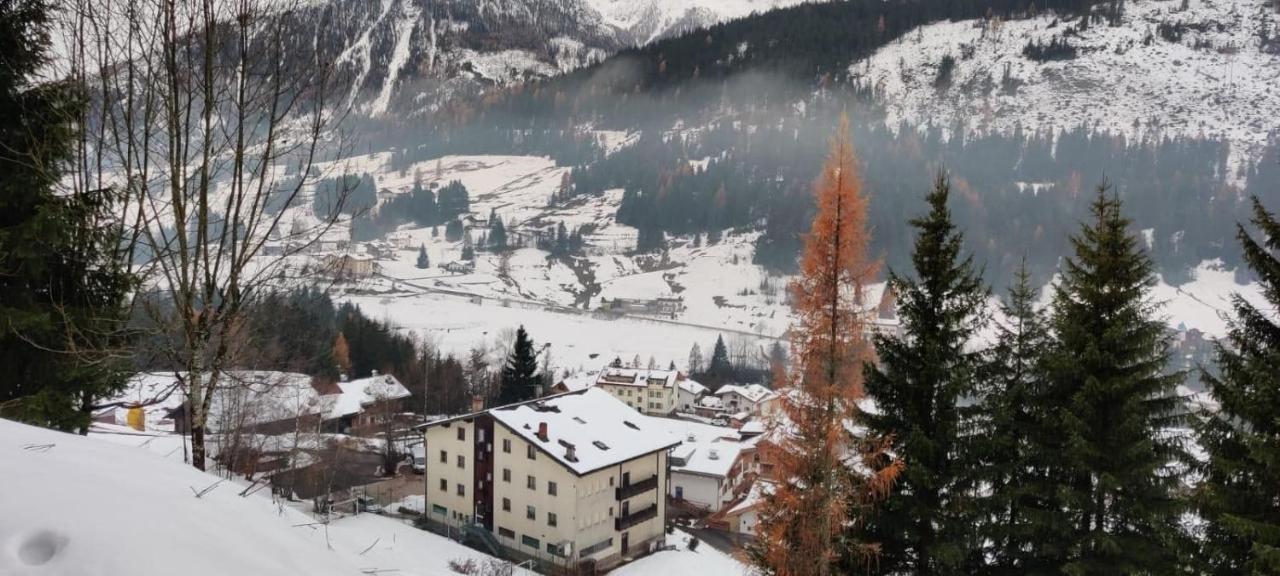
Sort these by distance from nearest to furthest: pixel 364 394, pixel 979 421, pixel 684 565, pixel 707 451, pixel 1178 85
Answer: pixel 979 421, pixel 684 565, pixel 707 451, pixel 364 394, pixel 1178 85

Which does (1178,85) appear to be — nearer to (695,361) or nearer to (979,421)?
(695,361)

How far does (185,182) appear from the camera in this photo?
564cm

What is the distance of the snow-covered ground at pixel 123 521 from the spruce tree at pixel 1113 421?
9.56 meters

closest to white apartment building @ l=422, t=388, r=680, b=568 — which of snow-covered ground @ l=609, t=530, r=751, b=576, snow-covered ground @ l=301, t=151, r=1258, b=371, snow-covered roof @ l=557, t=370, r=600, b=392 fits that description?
snow-covered ground @ l=609, t=530, r=751, b=576

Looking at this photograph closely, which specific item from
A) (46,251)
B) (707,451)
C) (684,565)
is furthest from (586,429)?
(46,251)

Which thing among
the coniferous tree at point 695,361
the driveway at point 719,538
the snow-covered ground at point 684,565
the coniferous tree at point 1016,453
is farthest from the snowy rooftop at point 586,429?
the coniferous tree at point 695,361

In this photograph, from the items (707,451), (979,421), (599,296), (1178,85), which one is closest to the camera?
(979,421)

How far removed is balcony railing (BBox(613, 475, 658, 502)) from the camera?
27.3m

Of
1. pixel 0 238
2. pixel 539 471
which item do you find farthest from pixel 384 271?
pixel 0 238

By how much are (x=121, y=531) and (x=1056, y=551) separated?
10.7 meters

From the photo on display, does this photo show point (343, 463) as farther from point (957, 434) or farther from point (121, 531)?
point (121, 531)

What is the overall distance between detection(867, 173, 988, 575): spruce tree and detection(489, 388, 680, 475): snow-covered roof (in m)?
16.7

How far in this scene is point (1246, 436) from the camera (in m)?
7.36

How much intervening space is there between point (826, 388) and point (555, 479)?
1794 centimetres
